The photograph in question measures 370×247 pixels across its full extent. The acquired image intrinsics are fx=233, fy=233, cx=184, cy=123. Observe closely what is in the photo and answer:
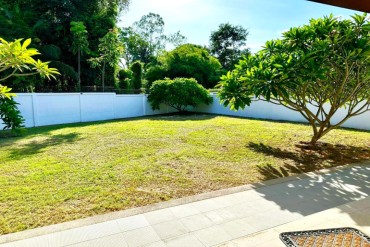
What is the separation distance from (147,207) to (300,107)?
522cm

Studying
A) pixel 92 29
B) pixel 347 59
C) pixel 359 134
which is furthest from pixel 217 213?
pixel 92 29

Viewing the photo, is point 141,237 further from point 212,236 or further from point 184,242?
point 212,236

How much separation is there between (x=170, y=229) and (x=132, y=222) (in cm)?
47

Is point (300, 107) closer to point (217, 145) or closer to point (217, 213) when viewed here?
point (217, 145)

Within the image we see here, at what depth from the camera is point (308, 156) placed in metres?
5.58

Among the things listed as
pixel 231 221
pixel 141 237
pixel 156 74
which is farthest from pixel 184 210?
pixel 156 74

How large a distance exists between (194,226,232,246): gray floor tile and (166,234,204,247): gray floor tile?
5 centimetres

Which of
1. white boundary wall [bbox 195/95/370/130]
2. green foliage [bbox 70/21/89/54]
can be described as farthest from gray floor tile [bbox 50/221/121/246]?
green foliage [bbox 70/21/89/54]

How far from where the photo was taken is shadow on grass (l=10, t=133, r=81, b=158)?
5672 millimetres

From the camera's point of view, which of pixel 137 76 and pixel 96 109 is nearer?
pixel 96 109

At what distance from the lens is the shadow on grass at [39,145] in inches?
223

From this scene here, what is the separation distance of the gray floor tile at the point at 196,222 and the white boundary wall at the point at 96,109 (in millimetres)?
9408

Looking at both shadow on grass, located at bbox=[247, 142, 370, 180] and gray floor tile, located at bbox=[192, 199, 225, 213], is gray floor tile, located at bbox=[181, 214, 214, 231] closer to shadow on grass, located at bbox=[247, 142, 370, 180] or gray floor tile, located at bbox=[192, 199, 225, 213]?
gray floor tile, located at bbox=[192, 199, 225, 213]

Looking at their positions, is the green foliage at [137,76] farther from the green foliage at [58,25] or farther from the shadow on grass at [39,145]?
the shadow on grass at [39,145]
